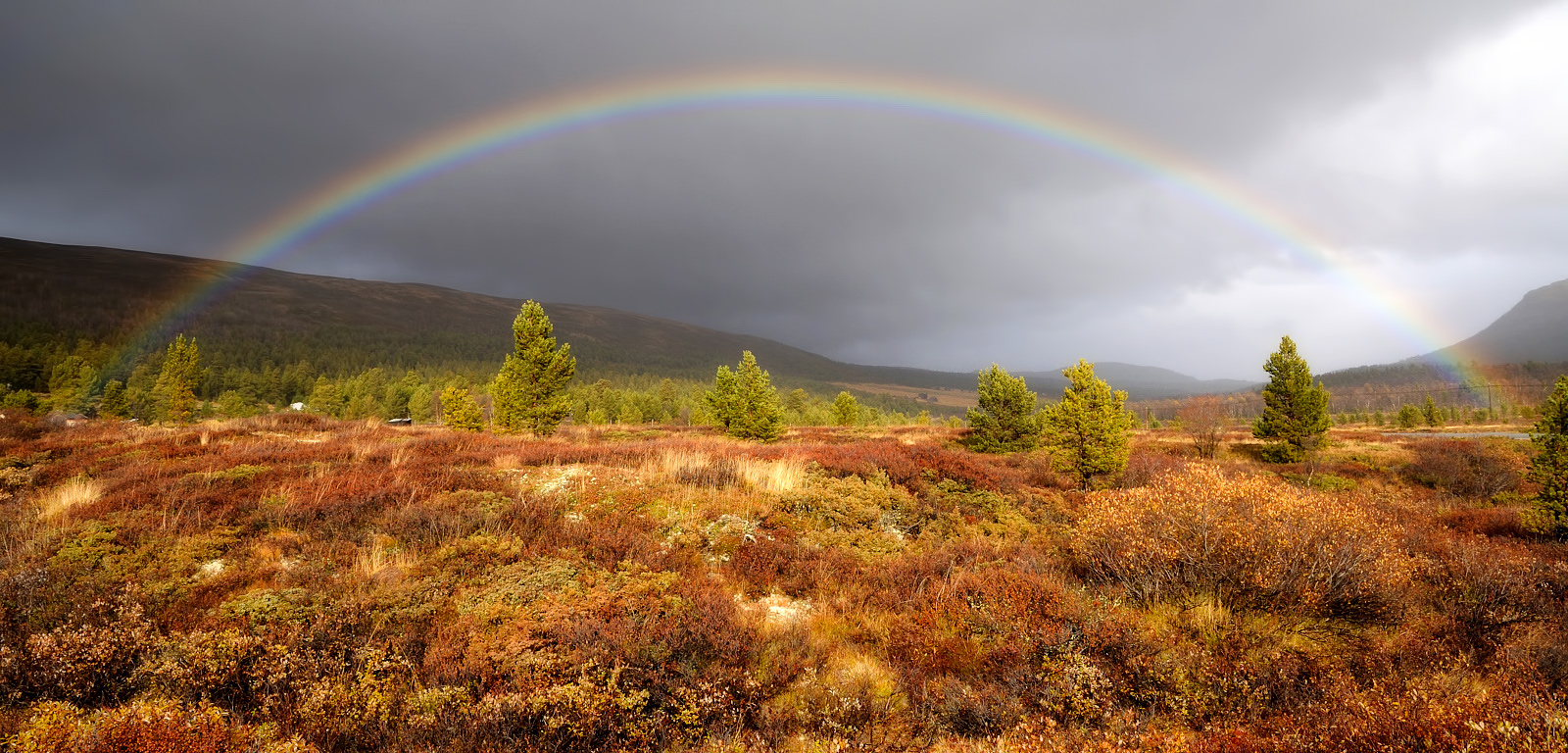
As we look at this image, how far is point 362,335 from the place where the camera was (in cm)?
19000

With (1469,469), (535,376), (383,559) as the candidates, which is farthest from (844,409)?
(383,559)

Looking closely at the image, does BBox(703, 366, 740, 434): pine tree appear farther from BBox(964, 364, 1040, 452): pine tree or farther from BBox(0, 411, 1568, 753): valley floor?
BBox(0, 411, 1568, 753): valley floor

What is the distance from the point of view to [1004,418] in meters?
28.8

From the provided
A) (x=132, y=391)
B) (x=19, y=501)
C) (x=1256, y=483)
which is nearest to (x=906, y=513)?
(x=1256, y=483)

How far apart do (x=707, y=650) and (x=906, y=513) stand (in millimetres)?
6033

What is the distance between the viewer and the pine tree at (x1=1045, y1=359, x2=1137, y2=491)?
16.1 meters

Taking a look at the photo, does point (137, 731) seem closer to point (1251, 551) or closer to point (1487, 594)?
point (1251, 551)

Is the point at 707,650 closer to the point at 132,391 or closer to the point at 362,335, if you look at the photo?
the point at 132,391

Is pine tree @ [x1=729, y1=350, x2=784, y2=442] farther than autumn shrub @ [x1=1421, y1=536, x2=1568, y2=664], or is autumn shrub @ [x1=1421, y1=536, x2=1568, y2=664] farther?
pine tree @ [x1=729, y1=350, x2=784, y2=442]

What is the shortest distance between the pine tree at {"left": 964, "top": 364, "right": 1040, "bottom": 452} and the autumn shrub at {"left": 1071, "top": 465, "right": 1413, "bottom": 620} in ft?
72.6

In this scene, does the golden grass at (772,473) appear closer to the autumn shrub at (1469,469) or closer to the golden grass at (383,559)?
the golden grass at (383,559)

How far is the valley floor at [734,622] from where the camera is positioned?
3.67 m

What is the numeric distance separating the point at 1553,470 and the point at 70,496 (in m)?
26.6

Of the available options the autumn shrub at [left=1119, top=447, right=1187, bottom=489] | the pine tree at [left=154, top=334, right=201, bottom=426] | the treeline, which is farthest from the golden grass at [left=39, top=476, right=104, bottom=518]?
the treeline
